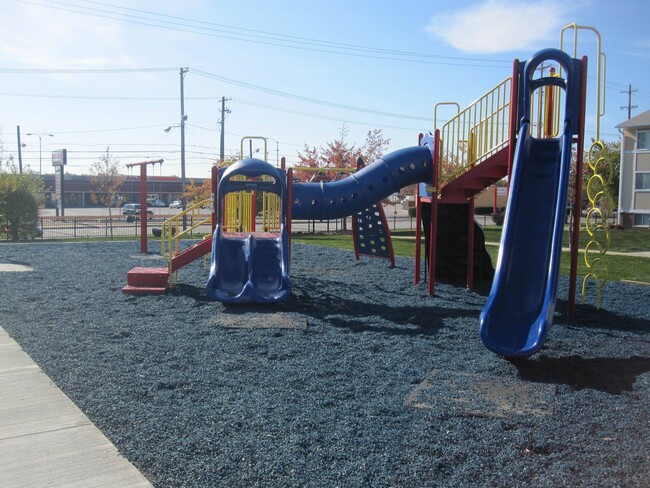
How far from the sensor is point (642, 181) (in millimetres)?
36531

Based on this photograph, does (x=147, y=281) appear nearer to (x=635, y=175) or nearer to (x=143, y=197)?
(x=143, y=197)

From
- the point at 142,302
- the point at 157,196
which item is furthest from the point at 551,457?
the point at 157,196

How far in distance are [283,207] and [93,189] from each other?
7416 centimetres

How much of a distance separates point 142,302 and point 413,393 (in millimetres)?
6284

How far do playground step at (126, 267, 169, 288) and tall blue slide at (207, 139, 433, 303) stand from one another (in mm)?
1215

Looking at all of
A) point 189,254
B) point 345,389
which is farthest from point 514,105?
point 189,254

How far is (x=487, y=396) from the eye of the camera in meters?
5.66

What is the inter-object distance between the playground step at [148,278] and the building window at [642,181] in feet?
108

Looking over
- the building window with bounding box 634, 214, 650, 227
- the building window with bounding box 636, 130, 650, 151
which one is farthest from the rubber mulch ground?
the building window with bounding box 636, 130, 650, 151

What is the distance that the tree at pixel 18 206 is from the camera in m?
25.8

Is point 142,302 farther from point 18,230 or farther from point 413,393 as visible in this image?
point 18,230

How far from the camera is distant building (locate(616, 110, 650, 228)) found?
36.3m

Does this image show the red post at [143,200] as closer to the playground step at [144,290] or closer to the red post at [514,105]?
the playground step at [144,290]

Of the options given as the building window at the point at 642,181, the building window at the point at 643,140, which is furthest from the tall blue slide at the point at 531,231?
the building window at the point at 643,140
